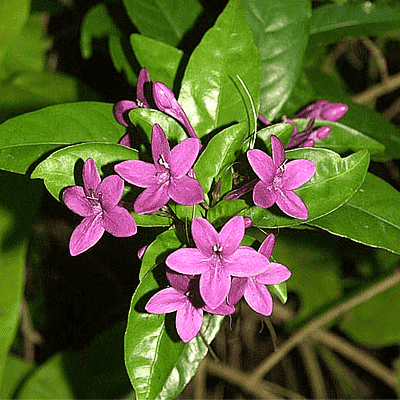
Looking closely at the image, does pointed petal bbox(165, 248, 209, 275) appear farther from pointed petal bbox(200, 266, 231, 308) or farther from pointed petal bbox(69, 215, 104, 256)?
pointed petal bbox(69, 215, 104, 256)

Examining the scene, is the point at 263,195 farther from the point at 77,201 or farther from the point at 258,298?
the point at 77,201

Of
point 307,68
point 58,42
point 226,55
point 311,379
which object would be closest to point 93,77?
point 58,42

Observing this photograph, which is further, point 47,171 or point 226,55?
point 226,55

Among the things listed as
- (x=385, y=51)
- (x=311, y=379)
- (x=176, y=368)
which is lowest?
(x=311, y=379)

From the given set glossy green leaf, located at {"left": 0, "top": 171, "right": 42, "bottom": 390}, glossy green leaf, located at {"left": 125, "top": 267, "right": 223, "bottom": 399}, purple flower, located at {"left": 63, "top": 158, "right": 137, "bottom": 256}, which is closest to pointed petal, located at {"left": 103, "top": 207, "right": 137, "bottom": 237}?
purple flower, located at {"left": 63, "top": 158, "right": 137, "bottom": 256}

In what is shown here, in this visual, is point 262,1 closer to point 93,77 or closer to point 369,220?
point 369,220

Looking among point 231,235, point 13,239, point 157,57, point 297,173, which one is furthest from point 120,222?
point 13,239
